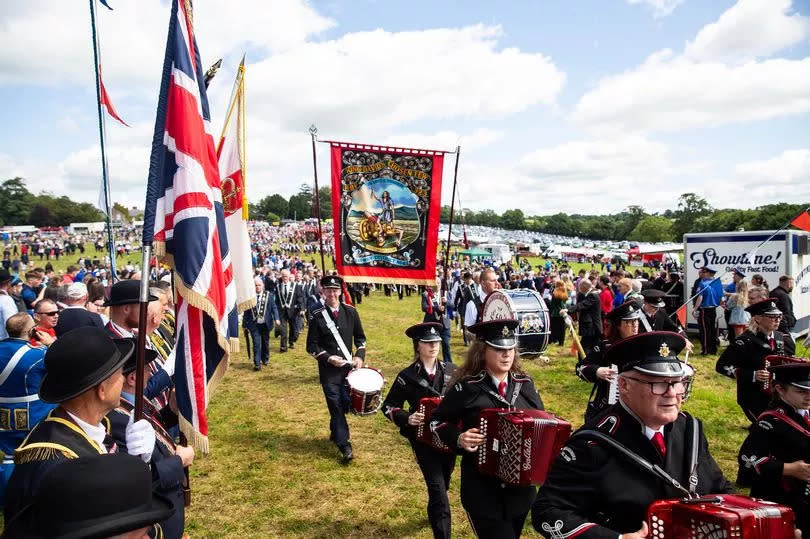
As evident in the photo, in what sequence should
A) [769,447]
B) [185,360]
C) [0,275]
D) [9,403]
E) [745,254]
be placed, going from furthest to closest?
[745,254]
[0,275]
[9,403]
[185,360]
[769,447]

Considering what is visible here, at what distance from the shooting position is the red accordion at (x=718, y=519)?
2367mm

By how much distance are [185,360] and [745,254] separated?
17.4 m

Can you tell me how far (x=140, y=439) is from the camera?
2.97 m

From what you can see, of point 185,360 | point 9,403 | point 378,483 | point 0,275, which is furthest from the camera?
point 0,275

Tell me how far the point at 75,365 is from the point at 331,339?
5650mm

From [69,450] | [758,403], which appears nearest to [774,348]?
[758,403]

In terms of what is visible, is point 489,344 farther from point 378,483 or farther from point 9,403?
point 9,403

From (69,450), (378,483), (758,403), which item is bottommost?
(378,483)

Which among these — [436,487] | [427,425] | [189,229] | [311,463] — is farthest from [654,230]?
[189,229]

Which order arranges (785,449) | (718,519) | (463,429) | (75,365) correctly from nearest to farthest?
(718,519) → (75,365) → (785,449) → (463,429)

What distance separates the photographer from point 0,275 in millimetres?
10141

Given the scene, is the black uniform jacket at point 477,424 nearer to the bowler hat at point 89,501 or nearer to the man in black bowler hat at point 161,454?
the man in black bowler hat at point 161,454

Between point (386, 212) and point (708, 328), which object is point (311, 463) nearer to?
point (386, 212)

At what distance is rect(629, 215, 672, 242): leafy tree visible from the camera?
141500 millimetres
